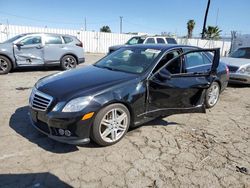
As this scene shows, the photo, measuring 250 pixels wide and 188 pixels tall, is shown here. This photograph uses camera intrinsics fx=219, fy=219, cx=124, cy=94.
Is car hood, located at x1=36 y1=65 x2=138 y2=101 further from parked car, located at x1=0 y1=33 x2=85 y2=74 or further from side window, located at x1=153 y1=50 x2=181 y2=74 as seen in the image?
parked car, located at x1=0 y1=33 x2=85 y2=74

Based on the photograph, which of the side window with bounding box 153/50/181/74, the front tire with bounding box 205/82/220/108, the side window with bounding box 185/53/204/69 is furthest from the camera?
the front tire with bounding box 205/82/220/108

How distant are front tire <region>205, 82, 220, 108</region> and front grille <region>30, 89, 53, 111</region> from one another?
3667mm

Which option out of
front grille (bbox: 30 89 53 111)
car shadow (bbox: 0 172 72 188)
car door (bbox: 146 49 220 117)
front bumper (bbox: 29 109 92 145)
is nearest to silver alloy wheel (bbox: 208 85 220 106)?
car door (bbox: 146 49 220 117)

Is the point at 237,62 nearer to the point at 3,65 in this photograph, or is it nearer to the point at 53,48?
the point at 53,48

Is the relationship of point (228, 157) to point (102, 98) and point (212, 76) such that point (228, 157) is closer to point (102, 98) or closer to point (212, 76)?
point (212, 76)

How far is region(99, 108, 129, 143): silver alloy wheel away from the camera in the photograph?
3.23 meters

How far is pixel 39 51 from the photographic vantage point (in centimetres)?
873

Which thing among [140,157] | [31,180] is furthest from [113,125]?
[31,180]

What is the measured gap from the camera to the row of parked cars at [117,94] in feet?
9.78

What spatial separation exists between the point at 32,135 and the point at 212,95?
409 cm

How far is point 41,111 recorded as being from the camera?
3121 mm

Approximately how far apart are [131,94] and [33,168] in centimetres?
167

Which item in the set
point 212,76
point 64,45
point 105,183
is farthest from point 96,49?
point 105,183

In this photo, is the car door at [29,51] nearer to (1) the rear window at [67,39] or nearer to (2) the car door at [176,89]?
(1) the rear window at [67,39]
